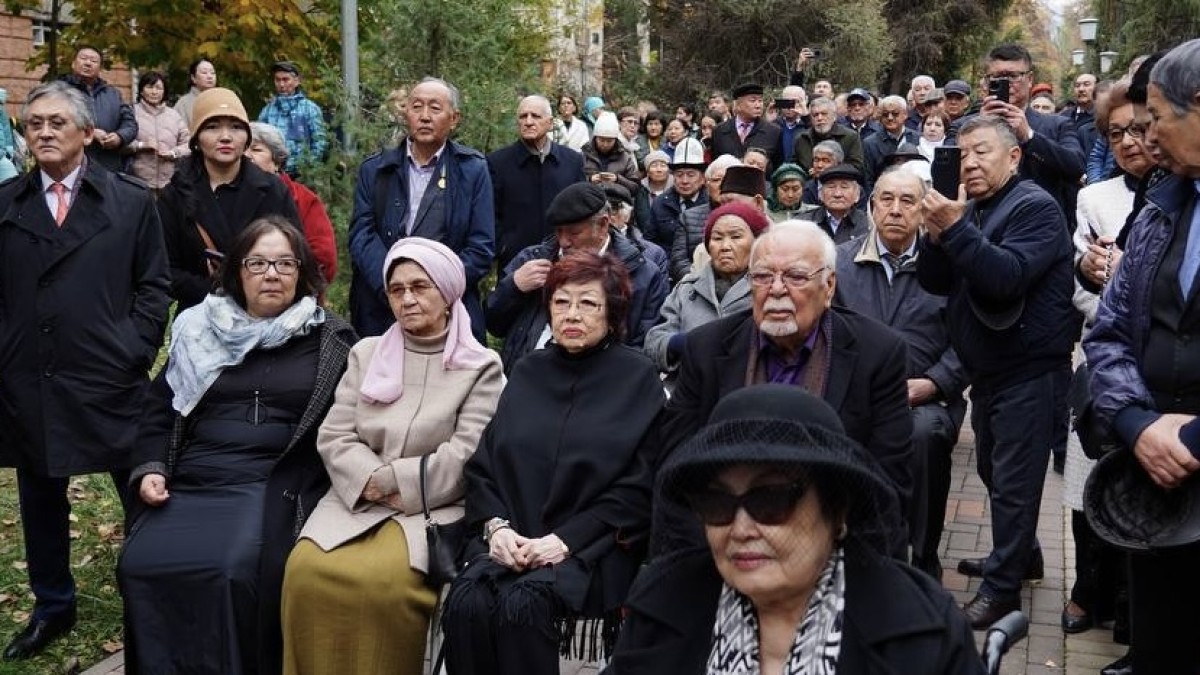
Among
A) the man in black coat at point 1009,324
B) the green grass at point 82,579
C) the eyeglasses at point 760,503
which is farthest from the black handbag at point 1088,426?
the green grass at point 82,579

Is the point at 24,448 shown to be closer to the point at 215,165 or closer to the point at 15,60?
the point at 215,165

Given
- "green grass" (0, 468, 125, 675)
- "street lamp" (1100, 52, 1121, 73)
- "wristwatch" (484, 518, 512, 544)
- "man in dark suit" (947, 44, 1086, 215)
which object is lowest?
"green grass" (0, 468, 125, 675)

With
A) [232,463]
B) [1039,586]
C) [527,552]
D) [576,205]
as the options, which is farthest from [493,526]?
[1039,586]

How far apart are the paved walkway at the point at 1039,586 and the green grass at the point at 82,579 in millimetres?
175

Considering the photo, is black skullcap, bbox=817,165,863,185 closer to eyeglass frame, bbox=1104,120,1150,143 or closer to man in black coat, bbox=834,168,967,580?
man in black coat, bbox=834,168,967,580

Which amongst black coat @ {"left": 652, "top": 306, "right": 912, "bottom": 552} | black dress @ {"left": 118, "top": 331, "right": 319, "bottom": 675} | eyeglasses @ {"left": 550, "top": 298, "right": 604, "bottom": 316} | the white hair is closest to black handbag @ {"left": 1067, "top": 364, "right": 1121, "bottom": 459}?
black coat @ {"left": 652, "top": 306, "right": 912, "bottom": 552}

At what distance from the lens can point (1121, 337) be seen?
12.6 feet

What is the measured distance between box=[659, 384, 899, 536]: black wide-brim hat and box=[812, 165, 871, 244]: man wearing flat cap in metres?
5.75

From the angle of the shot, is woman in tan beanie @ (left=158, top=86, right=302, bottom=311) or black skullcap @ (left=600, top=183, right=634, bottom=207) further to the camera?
black skullcap @ (left=600, top=183, right=634, bottom=207)

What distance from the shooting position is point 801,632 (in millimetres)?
2637

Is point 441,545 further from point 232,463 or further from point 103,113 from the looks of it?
point 103,113

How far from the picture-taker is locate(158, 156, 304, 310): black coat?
20.2 ft

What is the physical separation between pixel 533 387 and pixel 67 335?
1.99 meters

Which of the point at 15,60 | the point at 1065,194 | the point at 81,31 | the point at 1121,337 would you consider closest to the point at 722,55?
the point at 15,60
